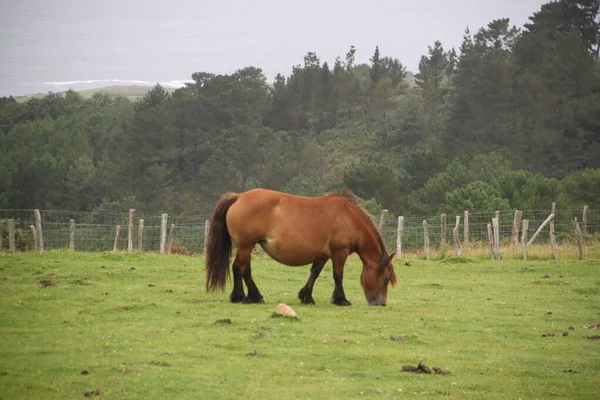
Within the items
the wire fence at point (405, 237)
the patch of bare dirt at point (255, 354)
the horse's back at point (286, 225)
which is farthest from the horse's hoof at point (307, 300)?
the wire fence at point (405, 237)

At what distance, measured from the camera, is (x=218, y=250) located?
46.5ft

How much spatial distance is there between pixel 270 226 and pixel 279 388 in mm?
5700

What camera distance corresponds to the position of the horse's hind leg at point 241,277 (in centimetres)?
1412

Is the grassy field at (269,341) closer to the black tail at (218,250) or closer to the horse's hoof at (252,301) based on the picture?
the horse's hoof at (252,301)

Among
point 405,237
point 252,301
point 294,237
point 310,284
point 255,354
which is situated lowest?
point 255,354

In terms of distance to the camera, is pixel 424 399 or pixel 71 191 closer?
pixel 424 399

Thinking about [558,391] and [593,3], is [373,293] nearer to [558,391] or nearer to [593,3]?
[558,391]

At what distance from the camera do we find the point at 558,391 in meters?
9.67

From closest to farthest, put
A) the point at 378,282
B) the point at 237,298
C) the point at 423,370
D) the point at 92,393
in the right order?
the point at 92,393 < the point at 423,370 < the point at 237,298 < the point at 378,282

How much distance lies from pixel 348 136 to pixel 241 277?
66.4 meters

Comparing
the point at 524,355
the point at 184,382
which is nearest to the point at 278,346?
the point at 184,382

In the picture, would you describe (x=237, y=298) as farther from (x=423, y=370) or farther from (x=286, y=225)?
(x=423, y=370)

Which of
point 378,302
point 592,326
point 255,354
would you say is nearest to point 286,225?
point 378,302

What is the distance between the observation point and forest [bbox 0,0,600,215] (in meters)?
55.4
